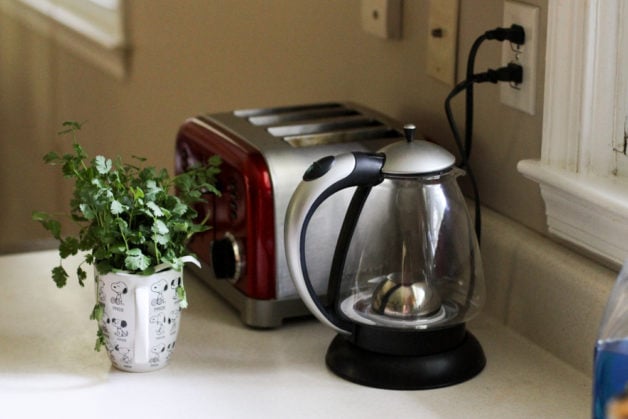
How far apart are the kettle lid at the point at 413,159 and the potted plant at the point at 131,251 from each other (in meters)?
0.21

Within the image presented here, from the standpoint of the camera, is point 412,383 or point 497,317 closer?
point 412,383

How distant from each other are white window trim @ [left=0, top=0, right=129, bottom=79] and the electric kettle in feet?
5.07

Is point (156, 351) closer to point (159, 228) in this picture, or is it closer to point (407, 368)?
point (159, 228)

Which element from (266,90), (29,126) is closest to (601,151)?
(266,90)

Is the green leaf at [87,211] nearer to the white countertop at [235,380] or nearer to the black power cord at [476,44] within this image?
the white countertop at [235,380]

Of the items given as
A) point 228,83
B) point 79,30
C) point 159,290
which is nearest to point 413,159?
point 159,290

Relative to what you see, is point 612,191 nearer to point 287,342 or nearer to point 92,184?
point 287,342

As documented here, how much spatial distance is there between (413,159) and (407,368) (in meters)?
0.21

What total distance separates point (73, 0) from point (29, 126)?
549 millimetres

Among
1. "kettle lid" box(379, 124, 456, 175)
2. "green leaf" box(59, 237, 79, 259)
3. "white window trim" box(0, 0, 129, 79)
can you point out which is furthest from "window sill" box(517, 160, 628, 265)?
"white window trim" box(0, 0, 129, 79)

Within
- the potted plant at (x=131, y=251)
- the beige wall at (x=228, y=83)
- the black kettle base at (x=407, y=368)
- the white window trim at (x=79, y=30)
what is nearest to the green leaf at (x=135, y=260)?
the potted plant at (x=131, y=251)

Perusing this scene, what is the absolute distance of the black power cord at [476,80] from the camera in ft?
3.91

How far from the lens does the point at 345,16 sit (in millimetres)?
1607

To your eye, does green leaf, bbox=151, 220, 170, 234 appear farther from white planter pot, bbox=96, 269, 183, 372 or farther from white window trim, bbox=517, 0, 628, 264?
white window trim, bbox=517, 0, 628, 264
